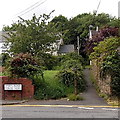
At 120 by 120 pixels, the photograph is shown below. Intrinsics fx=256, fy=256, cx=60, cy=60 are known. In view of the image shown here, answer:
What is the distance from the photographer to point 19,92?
1852 centimetres

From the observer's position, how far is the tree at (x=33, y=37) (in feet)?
87.9

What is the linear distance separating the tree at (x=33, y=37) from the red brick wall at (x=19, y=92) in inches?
325

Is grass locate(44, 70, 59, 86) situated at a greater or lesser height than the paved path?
greater

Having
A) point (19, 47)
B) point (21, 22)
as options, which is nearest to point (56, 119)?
point (19, 47)

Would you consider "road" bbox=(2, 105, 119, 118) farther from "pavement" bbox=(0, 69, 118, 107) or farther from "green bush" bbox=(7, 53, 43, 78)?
"green bush" bbox=(7, 53, 43, 78)

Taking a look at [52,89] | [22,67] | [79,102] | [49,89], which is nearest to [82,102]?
[79,102]

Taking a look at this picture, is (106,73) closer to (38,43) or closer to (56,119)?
(56,119)

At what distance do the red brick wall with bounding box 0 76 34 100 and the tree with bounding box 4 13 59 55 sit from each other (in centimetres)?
825

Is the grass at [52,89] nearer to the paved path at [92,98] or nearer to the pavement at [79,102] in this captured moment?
the pavement at [79,102]

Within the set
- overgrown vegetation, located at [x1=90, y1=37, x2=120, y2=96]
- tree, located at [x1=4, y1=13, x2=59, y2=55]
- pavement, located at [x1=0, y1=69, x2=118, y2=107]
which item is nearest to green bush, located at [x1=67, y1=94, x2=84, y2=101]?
pavement, located at [x1=0, y1=69, x2=118, y2=107]

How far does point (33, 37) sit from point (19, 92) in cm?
987

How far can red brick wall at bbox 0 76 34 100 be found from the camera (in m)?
18.5

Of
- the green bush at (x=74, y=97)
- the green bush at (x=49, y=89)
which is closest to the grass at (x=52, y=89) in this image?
the green bush at (x=49, y=89)

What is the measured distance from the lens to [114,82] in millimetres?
17078
